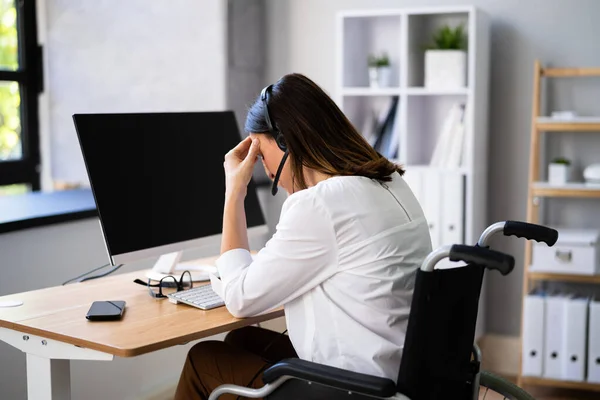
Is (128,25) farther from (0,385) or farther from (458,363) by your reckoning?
(458,363)

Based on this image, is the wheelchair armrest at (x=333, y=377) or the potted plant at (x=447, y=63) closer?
the wheelchair armrest at (x=333, y=377)

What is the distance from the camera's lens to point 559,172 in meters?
3.52

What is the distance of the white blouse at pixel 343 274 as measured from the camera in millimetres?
1814

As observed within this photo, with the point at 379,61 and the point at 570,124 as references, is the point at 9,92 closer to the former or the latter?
the point at 379,61

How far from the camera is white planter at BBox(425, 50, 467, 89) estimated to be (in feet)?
11.6

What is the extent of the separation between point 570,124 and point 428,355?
6.44 feet

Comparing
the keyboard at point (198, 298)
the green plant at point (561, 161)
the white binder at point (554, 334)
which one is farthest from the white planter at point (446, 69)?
the keyboard at point (198, 298)

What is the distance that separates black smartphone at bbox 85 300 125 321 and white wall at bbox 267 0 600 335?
213 cm

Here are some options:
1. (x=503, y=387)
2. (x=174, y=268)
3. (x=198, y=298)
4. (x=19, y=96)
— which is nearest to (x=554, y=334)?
(x=503, y=387)

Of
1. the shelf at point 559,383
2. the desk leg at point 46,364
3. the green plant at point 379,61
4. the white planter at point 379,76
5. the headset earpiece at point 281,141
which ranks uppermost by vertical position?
the green plant at point 379,61

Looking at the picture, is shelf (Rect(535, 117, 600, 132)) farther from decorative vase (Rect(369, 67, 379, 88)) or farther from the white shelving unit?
decorative vase (Rect(369, 67, 379, 88))

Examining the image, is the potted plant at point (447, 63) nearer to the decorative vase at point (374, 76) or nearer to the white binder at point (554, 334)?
the decorative vase at point (374, 76)

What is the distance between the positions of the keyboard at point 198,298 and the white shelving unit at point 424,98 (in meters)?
1.55

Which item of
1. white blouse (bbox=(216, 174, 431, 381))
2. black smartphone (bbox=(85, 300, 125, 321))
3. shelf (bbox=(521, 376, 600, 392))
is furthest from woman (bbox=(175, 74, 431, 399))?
shelf (bbox=(521, 376, 600, 392))
